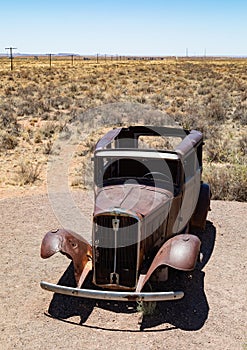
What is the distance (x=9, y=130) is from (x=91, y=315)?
1467 cm

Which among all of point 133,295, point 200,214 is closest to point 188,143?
point 200,214

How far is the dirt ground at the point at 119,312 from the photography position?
5.36m

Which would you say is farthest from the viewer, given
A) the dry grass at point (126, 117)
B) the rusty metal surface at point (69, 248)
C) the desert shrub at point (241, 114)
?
the desert shrub at point (241, 114)

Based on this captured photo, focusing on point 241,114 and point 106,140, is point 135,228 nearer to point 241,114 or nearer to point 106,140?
point 106,140

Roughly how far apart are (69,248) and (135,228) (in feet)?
3.66

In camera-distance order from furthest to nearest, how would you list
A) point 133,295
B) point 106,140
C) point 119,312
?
point 106,140
point 119,312
point 133,295

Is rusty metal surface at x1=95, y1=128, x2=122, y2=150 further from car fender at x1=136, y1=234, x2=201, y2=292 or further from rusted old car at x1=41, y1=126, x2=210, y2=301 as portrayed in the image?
car fender at x1=136, y1=234, x2=201, y2=292

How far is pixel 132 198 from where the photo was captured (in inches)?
251

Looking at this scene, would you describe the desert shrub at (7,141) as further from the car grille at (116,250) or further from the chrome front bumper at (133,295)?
the chrome front bumper at (133,295)

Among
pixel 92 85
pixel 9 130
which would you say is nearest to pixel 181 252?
pixel 9 130

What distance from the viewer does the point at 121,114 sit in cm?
2320

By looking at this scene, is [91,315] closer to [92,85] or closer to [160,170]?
[160,170]

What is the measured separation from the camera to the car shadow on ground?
5750mm

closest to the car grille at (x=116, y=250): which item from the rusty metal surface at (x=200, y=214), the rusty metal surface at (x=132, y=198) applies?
the rusty metal surface at (x=132, y=198)
